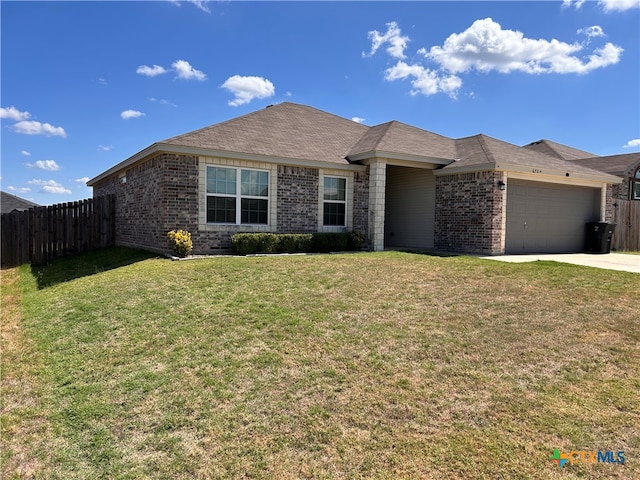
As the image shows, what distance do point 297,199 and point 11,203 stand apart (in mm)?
29135

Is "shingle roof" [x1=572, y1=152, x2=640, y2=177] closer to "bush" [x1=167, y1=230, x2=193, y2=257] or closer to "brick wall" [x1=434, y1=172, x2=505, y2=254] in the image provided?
"brick wall" [x1=434, y1=172, x2=505, y2=254]

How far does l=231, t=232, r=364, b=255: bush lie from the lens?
39.6 ft

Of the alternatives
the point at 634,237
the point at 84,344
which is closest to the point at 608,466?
the point at 84,344

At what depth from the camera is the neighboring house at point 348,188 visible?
1210 cm

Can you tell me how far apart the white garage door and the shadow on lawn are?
11.7 meters

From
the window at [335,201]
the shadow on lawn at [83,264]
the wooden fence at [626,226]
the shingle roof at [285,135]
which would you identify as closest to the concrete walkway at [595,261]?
the wooden fence at [626,226]

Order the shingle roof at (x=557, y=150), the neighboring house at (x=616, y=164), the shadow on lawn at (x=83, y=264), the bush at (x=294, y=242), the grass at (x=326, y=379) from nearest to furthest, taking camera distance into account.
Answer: the grass at (x=326, y=379) → the shadow on lawn at (x=83, y=264) → the bush at (x=294, y=242) → the neighboring house at (x=616, y=164) → the shingle roof at (x=557, y=150)

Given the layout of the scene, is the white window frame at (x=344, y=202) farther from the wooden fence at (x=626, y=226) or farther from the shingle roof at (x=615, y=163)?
the shingle roof at (x=615, y=163)

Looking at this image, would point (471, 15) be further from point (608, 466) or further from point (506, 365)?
point (608, 466)

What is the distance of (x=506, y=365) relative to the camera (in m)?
4.80

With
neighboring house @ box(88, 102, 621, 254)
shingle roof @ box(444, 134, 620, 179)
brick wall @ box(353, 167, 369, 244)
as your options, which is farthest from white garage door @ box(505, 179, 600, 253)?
brick wall @ box(353, 167, 369, 244)

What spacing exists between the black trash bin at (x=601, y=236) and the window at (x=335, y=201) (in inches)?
376

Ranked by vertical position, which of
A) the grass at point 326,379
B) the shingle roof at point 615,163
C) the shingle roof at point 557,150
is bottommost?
the grass at point 326,379

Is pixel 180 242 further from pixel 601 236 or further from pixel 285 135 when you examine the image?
pixel 601 236
